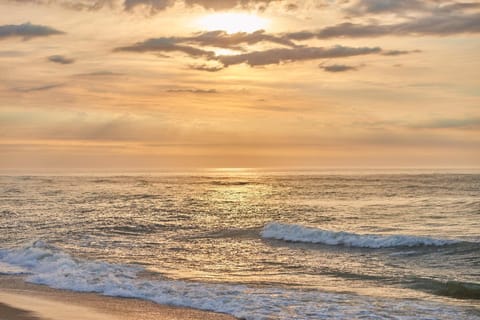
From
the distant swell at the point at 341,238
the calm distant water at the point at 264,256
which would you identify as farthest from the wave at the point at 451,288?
the distant swell at the point at 341,238

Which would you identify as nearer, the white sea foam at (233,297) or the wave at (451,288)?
the white sea foam at (233,297)

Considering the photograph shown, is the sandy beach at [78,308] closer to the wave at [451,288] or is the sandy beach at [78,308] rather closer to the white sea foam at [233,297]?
the white sea foam at [233,297]

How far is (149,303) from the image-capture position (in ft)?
44.1

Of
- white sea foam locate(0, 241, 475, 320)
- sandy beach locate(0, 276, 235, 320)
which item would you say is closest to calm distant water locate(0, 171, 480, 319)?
white sea foam locate(0, 241, 475, 320)

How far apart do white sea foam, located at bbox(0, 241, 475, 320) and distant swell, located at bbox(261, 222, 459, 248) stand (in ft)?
31.7

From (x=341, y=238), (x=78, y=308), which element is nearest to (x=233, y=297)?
(x=78, y=308)

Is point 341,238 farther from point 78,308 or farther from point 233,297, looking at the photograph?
point 78,308

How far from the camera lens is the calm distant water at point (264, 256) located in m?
13.4

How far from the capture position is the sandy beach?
38.9 ft

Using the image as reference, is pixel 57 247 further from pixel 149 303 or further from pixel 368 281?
pixel 368 281

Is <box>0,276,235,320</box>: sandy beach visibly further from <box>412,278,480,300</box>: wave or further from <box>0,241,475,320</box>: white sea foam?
<box>412,278,480,300</box>: wave

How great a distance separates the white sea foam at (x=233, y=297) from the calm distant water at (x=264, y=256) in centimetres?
3

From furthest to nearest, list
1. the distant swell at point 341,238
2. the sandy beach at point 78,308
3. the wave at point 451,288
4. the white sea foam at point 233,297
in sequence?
the distant swell at point 341,238, the wave at point 451,288, the white sea foam at point 233,297, the sandy beach at point 78,308

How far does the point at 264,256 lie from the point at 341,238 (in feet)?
16.1
